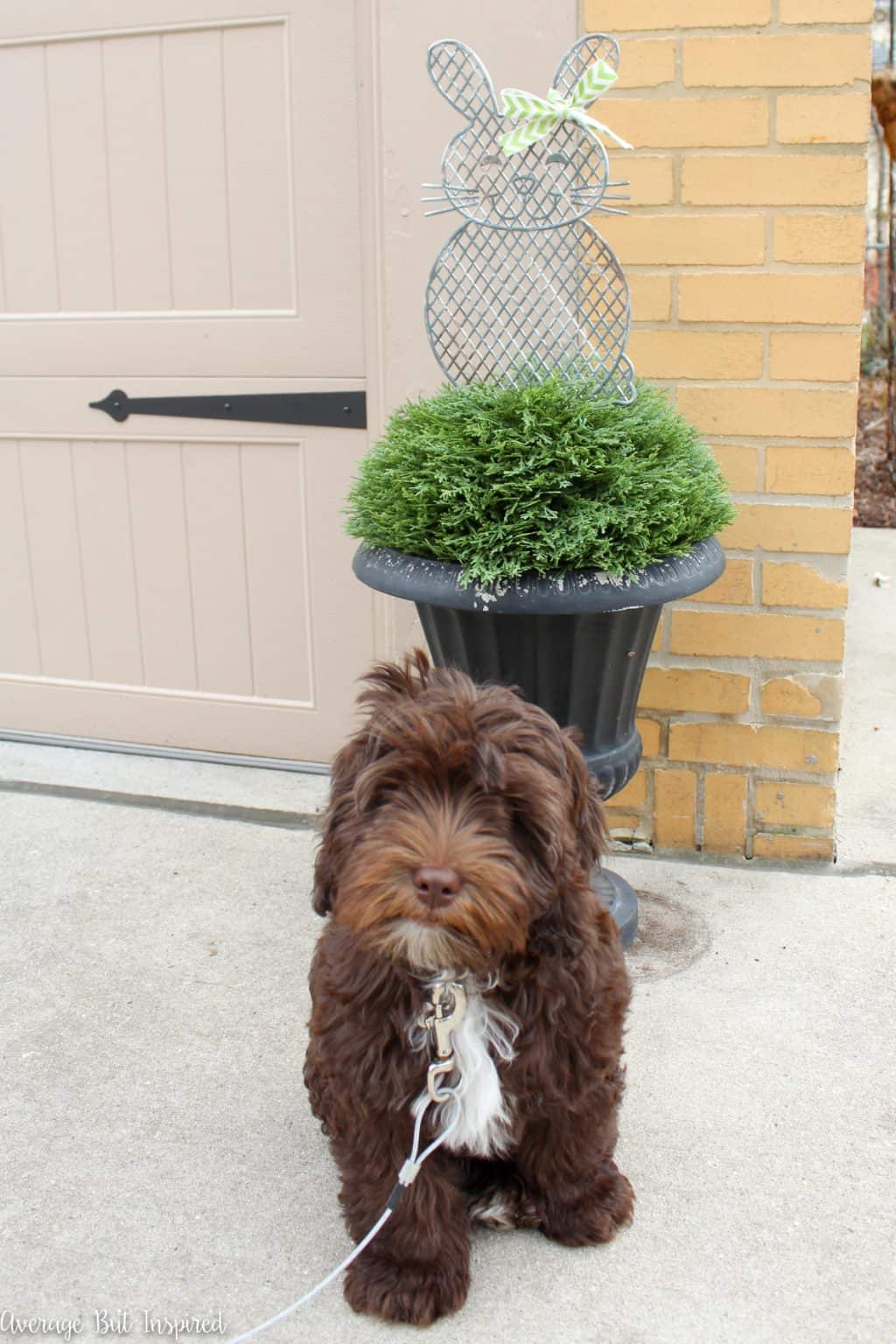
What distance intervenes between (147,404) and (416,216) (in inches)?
49.1

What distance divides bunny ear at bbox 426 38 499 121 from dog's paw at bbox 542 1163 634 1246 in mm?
2467

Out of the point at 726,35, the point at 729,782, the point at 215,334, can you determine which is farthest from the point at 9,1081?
the point at 726,35

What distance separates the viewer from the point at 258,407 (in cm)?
426

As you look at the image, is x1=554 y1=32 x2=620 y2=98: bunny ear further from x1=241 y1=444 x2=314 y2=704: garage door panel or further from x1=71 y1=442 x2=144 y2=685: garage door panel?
x1=71 y1=442 x2=144 y2=685: garage door panel

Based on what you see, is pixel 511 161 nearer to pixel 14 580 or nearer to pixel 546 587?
pixel 546 587

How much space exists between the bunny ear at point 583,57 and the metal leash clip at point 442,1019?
2226 mm

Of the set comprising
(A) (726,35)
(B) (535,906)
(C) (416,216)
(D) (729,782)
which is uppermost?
(A) (726,35)

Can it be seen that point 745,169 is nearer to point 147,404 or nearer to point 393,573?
point 393,573

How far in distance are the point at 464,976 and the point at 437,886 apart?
12.7 inches

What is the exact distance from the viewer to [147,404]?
440 cm

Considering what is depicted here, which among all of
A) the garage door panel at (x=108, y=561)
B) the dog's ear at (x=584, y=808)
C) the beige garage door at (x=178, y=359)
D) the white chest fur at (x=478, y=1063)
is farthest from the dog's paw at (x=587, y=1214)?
the garage door panel at (x=108, y=561)

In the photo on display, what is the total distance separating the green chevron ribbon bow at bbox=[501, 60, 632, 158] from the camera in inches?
112

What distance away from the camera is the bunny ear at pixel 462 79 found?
308 cm

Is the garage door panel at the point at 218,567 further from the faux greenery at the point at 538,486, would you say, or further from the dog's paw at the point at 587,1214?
the dog's paw at the point at 587,1214
